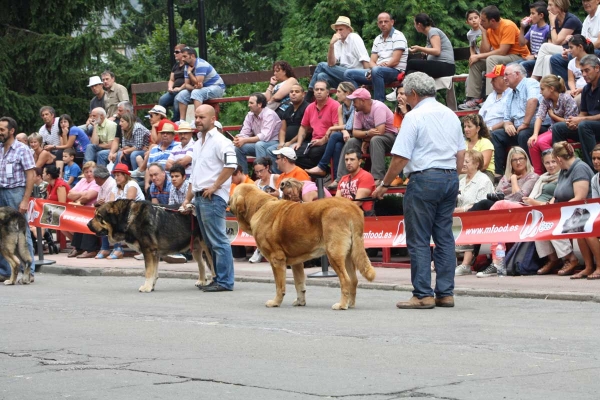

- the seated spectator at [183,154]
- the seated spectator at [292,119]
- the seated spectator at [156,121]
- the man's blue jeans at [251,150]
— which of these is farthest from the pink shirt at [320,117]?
the seated spectator at [156,121]

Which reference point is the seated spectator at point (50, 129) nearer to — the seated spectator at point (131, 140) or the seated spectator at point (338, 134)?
the seated spectator at point (131, 140)

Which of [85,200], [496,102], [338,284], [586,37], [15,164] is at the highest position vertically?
[586,37]

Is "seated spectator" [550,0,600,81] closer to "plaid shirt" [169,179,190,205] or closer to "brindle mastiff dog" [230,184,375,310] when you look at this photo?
"plaid shirt" [169,179,190,205]

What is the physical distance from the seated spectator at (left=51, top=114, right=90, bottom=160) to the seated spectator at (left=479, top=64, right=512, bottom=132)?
10352mm

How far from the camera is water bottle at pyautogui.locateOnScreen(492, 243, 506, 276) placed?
49.1 feet

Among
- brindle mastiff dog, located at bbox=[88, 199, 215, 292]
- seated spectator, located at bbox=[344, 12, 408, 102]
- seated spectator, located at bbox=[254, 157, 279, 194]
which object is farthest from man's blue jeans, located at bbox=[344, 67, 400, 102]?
brindle mastiff dog, located at bbox=[88, 199, 215, 292]

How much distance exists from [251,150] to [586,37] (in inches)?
256

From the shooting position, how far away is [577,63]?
16.6 m

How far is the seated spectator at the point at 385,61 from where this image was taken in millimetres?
19328

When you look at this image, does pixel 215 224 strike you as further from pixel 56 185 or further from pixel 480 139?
pixel 56 185

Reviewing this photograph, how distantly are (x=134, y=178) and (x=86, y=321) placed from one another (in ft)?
34.6

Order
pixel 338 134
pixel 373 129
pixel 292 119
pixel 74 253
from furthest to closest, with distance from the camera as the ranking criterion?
pixel 74 253 → pixel 292 119 → pixel 338 134 → pixel 373 129

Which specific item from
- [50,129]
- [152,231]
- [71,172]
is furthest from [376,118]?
[50,129]

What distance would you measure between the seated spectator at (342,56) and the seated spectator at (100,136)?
206 inches
